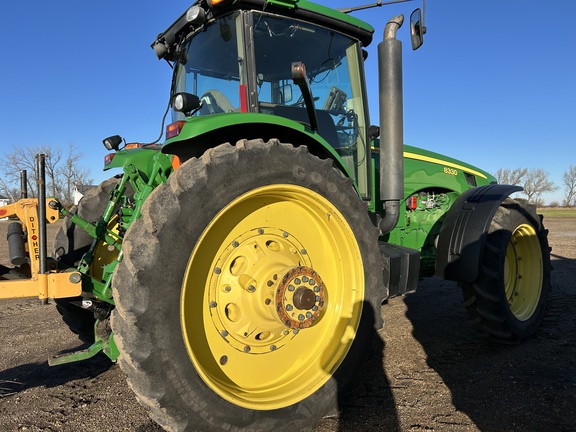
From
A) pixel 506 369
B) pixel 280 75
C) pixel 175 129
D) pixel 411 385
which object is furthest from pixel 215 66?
pixel 506 369

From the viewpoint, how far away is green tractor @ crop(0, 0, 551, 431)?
188 centimetres

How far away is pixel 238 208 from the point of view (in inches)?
93.4

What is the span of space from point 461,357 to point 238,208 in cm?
228

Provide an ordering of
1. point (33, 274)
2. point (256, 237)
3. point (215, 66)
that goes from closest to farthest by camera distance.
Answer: point (33, 274)
point (256, 237)
point (215, 66)

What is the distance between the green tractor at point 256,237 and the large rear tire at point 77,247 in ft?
0.04

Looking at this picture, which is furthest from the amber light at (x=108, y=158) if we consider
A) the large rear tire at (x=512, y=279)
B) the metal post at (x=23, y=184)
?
the large rear tire at (x=512, y=279)

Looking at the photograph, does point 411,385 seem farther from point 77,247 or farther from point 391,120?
point 77,247

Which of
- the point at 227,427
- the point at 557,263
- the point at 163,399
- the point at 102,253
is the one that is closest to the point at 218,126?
the point at 163,399

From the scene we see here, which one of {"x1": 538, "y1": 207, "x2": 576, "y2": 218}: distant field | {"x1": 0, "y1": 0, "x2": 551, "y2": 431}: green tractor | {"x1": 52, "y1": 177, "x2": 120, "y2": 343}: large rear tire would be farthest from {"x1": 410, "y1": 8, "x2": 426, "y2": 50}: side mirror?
{"x1": 538, "y1": 207, "x2": 576, "y2": 218}: distant field

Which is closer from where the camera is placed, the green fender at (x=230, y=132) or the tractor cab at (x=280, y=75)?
the green fender at (x=230, y=132)

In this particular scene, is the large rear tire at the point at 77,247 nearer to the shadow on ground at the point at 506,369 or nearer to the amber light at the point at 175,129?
the amber light at the point at 175,129

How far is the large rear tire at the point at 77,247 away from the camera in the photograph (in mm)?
3170

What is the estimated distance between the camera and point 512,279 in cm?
420

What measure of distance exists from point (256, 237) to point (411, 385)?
146 cm
